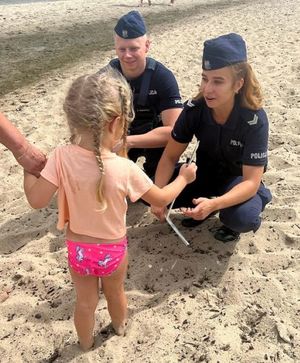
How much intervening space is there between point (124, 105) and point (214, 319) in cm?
159

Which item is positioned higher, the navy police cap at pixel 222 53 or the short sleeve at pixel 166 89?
the navy police cap at pixel 222 53

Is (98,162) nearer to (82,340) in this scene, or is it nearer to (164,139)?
(82,340)

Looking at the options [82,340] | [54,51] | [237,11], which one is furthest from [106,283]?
[237,11]

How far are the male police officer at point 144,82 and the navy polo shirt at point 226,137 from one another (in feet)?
1.39

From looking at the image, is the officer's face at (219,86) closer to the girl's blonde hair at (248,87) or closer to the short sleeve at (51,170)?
the girl's blonde hair at (248,87)

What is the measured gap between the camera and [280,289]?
3205 mm

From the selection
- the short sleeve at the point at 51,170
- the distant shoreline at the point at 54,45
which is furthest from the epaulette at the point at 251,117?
the distant shoreline at the point at 54,45

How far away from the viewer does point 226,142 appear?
355 centimetres

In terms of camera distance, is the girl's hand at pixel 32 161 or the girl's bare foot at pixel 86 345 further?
the girl's bare foot at pixel 86 345

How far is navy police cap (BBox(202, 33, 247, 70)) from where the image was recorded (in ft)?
10.1

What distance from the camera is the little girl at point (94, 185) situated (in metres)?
2.18

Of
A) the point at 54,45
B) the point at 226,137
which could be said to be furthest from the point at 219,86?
the point at 54,45

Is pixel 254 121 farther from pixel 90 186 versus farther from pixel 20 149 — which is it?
pixel 20 149

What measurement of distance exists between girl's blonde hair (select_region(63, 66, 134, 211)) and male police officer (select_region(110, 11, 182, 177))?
179 cm
